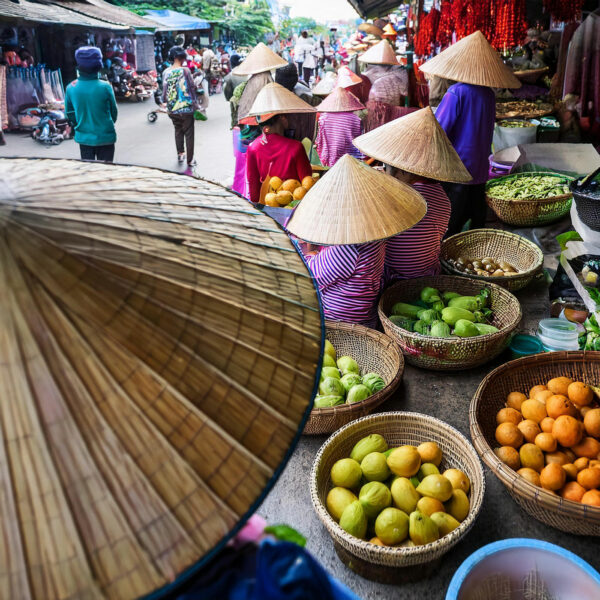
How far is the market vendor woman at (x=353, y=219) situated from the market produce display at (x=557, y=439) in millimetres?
1031

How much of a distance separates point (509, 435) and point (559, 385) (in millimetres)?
413

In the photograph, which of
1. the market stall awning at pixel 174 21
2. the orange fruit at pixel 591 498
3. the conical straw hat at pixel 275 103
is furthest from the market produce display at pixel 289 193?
the market stall awning at pixel 174 21

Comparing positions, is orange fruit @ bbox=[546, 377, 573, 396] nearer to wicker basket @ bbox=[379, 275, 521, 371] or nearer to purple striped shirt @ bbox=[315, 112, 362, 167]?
wicker basket @ bbox=[379, 275, 521, 371]

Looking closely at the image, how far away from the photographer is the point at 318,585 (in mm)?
751

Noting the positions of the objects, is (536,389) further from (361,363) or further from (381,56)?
(381,56)

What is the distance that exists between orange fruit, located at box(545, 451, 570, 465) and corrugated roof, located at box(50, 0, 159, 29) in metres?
16.2

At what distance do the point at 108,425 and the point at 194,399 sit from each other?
0.11 meters

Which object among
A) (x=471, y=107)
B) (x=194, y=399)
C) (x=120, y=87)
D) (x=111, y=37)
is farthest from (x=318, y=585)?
(x=111, y=37)

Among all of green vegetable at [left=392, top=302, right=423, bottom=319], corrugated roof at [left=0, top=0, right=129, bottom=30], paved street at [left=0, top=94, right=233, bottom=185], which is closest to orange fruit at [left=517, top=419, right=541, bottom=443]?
green vegetable at [left=392, top=302, right=423, bottom=319]

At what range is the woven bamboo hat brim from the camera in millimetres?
593

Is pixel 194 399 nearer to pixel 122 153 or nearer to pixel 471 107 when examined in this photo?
pixel 471 107

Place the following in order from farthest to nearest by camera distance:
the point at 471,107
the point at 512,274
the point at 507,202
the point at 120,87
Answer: the point at 120,87
the point at 507,202
the point at 471,107
the point at 512,274

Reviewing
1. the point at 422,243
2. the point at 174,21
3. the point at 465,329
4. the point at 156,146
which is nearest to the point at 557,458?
the point at 465,329

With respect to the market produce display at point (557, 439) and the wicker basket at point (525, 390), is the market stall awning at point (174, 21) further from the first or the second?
the market produce display at point (557, 439)
